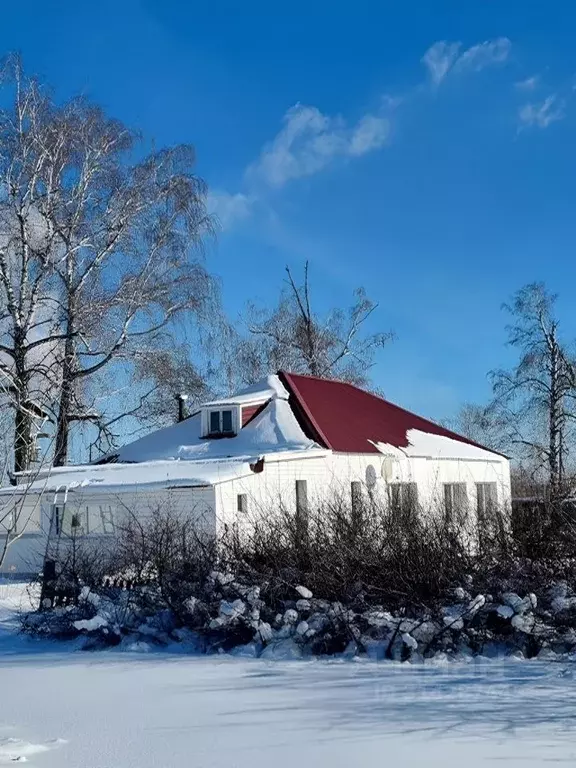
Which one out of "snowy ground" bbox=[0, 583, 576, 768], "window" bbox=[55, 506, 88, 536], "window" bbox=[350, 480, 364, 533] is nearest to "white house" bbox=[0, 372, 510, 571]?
"window" bbox=[55, 506, 88, 536]

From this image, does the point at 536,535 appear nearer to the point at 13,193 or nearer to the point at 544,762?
the point at 544,762

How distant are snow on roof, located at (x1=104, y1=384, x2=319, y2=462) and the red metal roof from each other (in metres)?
0.48

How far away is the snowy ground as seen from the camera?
20.3 feet

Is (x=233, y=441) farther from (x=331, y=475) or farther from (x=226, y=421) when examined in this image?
(x=331, y=475)

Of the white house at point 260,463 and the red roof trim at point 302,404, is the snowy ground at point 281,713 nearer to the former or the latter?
the white house at point 260,463

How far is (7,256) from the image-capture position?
989 inches

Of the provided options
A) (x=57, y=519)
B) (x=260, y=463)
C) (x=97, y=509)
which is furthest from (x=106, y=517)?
(x=260, y=463)

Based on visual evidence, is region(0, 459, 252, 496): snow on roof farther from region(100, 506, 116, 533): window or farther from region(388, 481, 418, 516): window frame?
region(388, 481, 418, 516): window frame

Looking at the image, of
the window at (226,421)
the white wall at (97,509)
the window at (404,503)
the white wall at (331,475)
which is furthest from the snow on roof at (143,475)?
the window at (404,503)

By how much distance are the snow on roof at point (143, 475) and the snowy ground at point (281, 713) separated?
38.8 ft

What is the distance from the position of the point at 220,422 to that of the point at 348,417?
420 centimetres

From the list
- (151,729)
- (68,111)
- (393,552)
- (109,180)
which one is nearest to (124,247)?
(109,180)

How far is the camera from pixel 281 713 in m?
7.41

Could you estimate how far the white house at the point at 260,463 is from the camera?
2238cm
